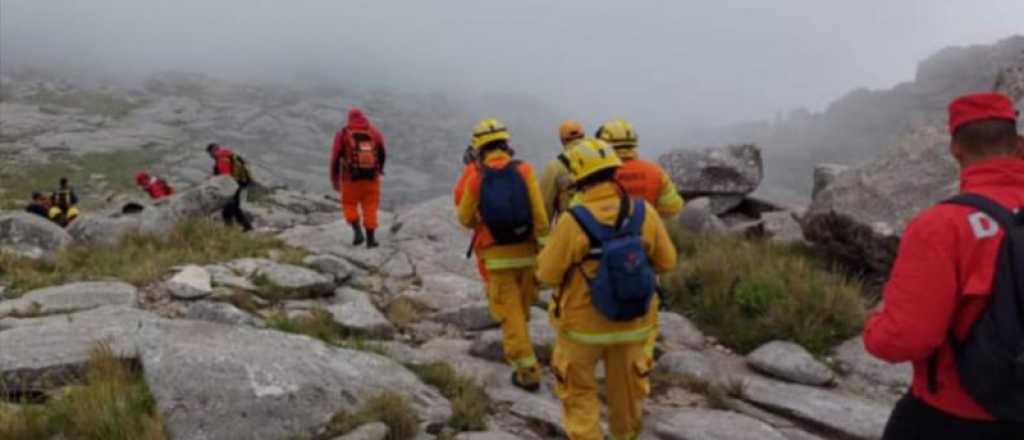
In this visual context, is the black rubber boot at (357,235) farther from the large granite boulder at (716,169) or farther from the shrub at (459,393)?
the shrub at (459,393)

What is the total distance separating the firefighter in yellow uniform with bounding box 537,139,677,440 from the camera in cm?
545

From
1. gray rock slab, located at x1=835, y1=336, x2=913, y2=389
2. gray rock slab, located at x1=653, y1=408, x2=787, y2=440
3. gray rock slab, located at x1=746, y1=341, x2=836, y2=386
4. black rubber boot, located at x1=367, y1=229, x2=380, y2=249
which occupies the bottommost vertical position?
black rubber boot, located at x1=367, y1=229, x2=380, y2=249

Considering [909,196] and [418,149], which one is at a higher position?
[909,196]

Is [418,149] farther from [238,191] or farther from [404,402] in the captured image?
[404,402]

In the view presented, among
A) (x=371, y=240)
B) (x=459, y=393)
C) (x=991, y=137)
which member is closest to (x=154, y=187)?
(x=371, y=240)

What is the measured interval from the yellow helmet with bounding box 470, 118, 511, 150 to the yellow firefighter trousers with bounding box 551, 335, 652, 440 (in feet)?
7.31

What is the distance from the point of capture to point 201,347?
21.1 feet

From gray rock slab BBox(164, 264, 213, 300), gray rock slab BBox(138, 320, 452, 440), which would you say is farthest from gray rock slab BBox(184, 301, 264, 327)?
gray rock slab BBox(138, 320, 452, 440)

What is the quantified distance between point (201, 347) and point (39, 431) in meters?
1.20

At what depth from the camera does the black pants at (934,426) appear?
348 centimetres

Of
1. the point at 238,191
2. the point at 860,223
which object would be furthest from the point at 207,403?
the point at 238,191

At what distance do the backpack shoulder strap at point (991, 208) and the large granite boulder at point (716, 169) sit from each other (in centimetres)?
1287

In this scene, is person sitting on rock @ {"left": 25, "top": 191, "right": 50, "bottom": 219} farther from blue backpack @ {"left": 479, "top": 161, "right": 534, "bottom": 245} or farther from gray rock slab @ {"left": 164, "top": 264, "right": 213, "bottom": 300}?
blue backpack @ {"left": 479, "top": 161, "right": 534, "bottom": 245}

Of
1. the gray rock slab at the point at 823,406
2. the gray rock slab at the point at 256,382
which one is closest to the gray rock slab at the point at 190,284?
the gray rock slab at the point at 256,382
